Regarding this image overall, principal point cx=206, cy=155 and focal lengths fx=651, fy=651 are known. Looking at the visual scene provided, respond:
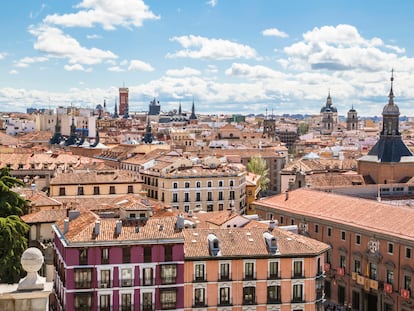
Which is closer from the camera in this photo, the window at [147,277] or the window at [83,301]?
the window at [83,301]

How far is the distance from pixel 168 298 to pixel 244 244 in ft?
21.6

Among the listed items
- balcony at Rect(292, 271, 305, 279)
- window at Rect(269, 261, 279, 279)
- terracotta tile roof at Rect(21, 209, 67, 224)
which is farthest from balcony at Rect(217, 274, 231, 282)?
terracotta tile roof at Rect(21, 209, 67, 224)

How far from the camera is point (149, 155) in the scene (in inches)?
3959

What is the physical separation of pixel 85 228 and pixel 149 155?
59163 mm

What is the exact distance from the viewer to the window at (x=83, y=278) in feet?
132

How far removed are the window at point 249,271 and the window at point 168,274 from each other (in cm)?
485

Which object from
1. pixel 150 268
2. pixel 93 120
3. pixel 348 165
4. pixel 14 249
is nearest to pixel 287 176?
pixel 348 165

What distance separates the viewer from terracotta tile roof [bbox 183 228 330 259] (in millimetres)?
43097

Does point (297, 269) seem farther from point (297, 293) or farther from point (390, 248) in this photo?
point (390, 248)

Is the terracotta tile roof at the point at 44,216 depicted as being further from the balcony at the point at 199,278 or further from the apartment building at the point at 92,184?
the apartment building at the point at 92,184

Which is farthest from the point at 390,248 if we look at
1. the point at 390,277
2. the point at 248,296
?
the point at 248,296

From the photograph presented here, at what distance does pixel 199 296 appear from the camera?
42.4 metres

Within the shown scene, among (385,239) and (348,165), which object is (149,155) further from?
(385,239)

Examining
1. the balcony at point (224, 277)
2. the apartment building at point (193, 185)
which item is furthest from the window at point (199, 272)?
the apartment building at point (193, 185)
